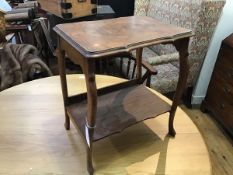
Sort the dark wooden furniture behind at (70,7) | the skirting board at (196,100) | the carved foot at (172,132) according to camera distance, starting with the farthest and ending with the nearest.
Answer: the skirting board at (196,100) → the dark wooden furniture behind at (70,7) → the carved foot at (172,132)

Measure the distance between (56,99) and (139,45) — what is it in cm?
68

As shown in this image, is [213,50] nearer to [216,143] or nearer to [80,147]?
[216,143]

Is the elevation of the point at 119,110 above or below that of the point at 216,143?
above

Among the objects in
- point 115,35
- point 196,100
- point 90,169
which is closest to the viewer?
point 115,35

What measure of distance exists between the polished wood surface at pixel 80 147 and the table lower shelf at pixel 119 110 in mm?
144

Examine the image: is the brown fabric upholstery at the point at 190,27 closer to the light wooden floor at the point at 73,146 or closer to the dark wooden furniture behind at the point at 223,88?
the dark wooden furniture behind at the point at 223,88

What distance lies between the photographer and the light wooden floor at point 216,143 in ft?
5.89

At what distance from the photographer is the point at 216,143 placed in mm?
2010

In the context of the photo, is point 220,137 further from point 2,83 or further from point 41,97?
point 2,83

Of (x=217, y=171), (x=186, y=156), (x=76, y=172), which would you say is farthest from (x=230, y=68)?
(x=76, y=172)

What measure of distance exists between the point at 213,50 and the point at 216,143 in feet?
2.64

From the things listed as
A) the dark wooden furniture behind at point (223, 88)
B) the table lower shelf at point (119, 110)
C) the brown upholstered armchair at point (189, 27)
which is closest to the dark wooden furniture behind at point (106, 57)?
the table lower shelf at point (119, 110)

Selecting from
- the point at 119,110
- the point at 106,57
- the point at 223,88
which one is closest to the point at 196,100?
the point at 223,88

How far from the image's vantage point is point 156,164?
36.1 inches
